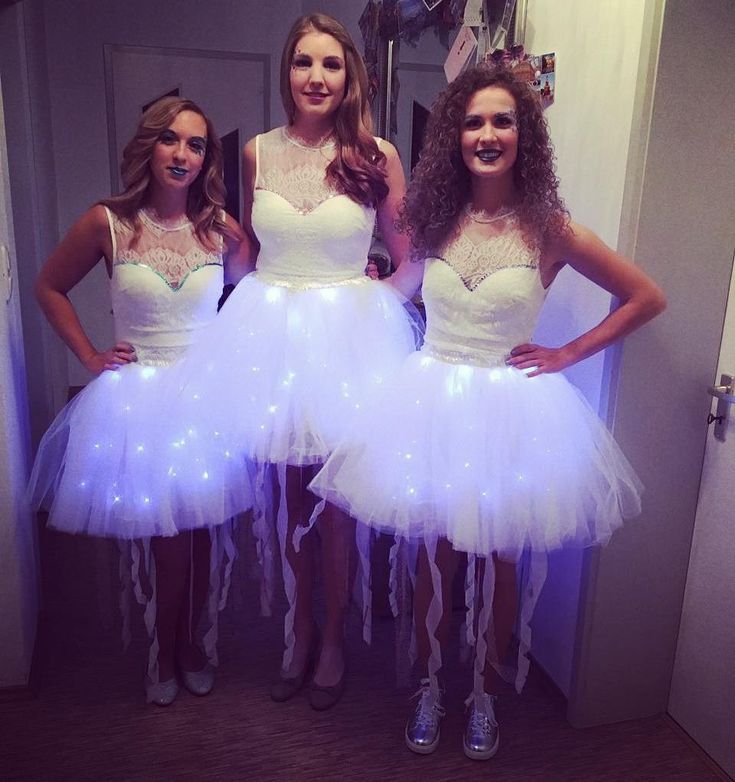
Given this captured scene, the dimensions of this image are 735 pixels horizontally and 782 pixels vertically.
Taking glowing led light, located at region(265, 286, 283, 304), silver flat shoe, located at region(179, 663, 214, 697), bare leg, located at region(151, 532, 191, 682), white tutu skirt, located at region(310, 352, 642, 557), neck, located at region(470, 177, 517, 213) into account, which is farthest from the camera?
silver flat shoe, located at region(179, 663, 214, 697)

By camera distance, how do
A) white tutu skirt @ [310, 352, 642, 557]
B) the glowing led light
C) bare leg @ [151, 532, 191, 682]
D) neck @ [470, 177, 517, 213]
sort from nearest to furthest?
white tutu skirt @ [310, 352, 642, 557] → neck @ [470, 177, 517, 213] → the glowing led light → bare leg @ [151, 532, 191, 682]

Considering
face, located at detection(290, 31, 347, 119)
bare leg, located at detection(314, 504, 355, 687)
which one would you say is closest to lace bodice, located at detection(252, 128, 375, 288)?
face, located at detection(290, 31, 347, 119)

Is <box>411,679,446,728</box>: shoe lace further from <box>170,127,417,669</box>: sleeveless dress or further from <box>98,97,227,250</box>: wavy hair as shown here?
<box>98,97,227,250</box>: wavy hair

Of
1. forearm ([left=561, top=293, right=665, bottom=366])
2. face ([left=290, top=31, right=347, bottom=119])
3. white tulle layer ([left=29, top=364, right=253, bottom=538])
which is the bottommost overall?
white tulle layer ([left=29, top=364, right=253, bottom=538])

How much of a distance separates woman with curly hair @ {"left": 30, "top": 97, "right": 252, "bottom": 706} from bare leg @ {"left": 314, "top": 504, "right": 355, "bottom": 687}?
224 millimetres

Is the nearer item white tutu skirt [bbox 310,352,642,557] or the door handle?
white tutu skirt [bbox 310,352,642,557]

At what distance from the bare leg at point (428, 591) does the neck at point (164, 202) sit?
102 centimetres

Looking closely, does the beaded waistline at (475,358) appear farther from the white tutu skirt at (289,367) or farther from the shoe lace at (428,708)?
the shoe lace at (428,708)

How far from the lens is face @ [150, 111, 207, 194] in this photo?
1702mm

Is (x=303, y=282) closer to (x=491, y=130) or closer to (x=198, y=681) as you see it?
(x=491, y=130)

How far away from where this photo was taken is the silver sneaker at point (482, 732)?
177 centimetres

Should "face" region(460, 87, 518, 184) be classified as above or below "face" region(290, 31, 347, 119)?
below

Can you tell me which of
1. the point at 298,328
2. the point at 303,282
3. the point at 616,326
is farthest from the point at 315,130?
the point at 616,326

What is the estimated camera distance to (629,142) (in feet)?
5.25
